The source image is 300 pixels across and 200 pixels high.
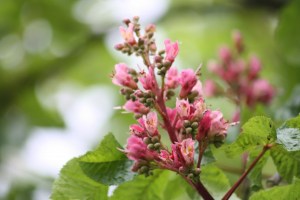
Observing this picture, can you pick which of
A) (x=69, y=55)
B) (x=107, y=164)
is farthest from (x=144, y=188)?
(x=69, y=55)

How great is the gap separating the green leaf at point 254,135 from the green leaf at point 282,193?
0.45ft

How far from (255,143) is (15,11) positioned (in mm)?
3318

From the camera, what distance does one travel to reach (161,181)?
6.17ft

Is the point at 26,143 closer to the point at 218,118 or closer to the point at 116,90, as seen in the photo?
the point at 116,90

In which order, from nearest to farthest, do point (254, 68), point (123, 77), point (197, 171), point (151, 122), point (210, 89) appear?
point (197, 171) → point (151, 122) → point (123, 77) → point (254, 68) → point (210, 89)

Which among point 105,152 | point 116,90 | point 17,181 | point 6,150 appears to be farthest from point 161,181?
point 116,90

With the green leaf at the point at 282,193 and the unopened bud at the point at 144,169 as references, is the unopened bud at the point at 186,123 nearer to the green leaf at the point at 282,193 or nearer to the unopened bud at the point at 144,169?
the unopened bud at the point at 144,169

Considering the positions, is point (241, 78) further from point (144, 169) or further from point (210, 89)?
point (144, 169)

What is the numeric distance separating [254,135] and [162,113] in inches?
A: 10.4

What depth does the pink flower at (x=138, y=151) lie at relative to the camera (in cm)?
160

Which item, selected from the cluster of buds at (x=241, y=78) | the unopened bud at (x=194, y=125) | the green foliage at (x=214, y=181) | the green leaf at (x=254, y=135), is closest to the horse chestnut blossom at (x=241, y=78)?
→ the cluster of buds at (x=241, y=78)

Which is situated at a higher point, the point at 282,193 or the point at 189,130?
the point at 189,130

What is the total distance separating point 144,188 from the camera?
1.83m

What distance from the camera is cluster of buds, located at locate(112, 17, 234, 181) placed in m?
1.58
